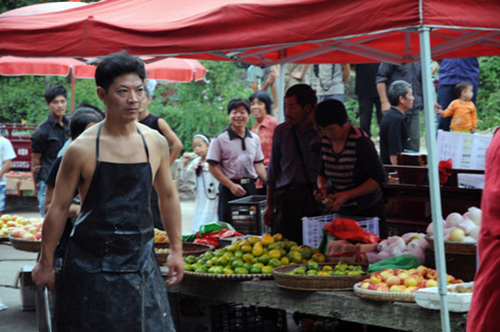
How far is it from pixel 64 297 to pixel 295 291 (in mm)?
1833

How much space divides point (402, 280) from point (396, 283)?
0.20ft

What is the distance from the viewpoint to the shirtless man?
13.2 feet

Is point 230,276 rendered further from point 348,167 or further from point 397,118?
point 397,118

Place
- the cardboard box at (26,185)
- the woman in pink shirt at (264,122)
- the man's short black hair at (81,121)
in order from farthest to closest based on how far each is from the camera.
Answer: the cardboard box at (26,185), the woman in pink shirt at (264,122), the man's short black hair at (81,121)

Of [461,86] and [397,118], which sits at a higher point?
[461,86]

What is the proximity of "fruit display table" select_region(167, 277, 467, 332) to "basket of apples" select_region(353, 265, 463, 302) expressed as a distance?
0.06 metres

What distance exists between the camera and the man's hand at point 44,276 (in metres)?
4.16

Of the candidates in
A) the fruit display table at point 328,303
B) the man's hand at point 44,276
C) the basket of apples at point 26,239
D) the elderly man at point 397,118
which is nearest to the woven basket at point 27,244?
the basket of apples at point 26,239

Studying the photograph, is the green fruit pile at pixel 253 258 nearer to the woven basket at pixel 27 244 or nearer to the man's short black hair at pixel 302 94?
the man's short black hair at pixel 302 94

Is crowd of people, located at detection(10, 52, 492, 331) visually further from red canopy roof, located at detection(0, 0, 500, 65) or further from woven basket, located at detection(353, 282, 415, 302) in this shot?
woven basket, located at detection(353, 282, 415, 302)

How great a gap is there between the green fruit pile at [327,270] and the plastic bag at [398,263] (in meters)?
0.12

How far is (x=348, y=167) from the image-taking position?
6461mm

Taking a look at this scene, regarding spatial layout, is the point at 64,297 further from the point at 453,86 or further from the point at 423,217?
the point at 453,86

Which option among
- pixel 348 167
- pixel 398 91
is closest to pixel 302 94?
pixel 348 167
